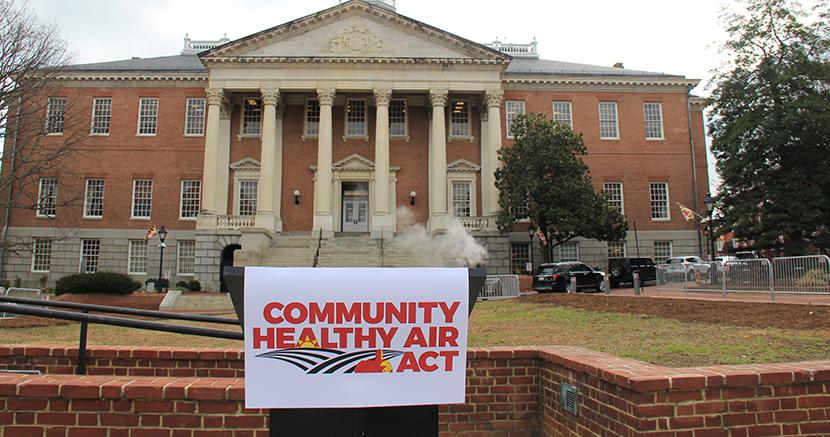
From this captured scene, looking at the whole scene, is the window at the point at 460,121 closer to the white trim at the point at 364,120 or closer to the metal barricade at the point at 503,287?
the white trim at the point at 364,120

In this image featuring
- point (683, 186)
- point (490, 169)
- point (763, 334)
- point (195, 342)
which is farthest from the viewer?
point (683, 186)

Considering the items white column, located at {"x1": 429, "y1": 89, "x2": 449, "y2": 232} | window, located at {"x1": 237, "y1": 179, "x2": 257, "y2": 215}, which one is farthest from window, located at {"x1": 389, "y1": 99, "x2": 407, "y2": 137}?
window, located at {"x1": 237, "y1": 179, "x2": 257, "y2": 215}

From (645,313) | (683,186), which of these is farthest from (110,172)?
(683,186)

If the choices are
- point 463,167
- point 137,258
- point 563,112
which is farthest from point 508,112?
point 137,258

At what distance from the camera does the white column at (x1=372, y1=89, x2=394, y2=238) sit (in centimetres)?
3359

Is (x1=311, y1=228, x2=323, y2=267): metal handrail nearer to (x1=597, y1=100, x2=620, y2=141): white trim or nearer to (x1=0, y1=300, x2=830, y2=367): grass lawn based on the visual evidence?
(x1=0, y1=300, x2=830, y2=367): grass lawn

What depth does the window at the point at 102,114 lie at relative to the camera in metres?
37.7

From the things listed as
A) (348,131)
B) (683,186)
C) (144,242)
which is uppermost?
(348,131)

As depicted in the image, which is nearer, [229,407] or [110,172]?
[229,407]

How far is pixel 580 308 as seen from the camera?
15.2 m

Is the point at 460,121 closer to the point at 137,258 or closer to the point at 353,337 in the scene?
the point at 137,258

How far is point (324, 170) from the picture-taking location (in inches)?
→ 1339

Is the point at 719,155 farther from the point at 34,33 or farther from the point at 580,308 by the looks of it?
the point at 34,33

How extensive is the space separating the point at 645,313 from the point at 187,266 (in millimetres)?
30027
